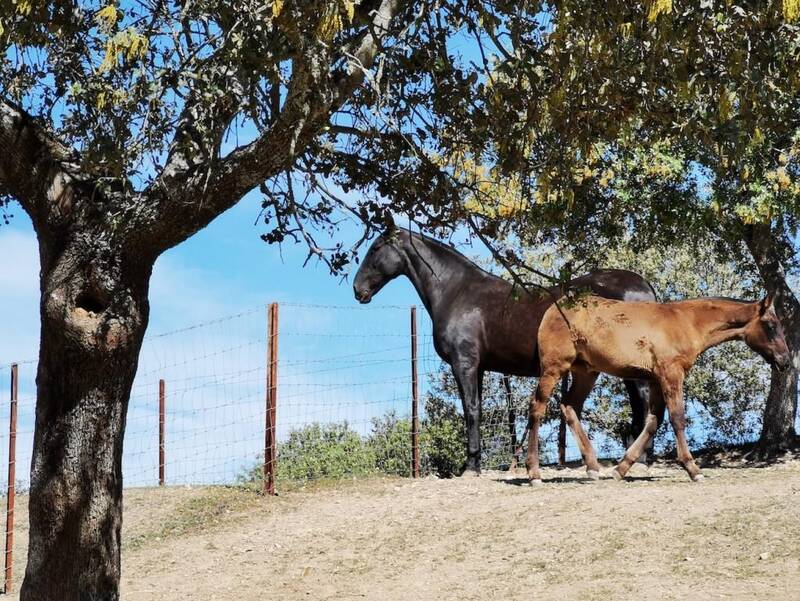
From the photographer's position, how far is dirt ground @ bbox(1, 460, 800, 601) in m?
9.30

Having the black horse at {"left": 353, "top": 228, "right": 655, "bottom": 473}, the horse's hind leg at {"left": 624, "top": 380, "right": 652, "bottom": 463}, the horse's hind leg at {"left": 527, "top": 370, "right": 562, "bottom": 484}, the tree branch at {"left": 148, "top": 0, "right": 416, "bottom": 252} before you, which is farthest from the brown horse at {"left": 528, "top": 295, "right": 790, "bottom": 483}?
the tree branch at {"left": 148, "top": 0, "right": 416, "bottom": 252}

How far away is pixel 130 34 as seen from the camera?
620cm

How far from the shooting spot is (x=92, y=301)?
8031mm

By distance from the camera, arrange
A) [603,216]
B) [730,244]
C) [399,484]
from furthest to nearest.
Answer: [730,244], [603,216], [399,484]

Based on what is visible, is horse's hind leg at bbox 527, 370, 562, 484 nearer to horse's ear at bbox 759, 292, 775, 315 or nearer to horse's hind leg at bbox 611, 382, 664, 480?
horse's hind leg at bbox 611, 382, 664, 480

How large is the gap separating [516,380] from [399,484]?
859 centimetres

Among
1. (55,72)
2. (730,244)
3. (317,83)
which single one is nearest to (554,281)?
(317,83)

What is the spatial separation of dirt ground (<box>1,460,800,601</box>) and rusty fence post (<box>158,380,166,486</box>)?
2.58 meters

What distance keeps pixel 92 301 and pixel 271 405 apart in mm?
6581

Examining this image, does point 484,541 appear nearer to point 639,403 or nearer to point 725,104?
point 639,403

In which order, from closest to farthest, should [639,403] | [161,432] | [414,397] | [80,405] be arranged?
[80,405], [639,403], [414,397], [161,432]

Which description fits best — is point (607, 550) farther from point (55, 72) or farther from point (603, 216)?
point (603, 216)

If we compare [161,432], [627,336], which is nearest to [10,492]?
[161,432]

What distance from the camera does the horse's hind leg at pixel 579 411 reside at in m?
13.0
